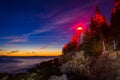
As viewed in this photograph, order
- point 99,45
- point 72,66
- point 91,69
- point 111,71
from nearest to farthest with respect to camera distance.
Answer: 1. point 111,71
2. point 91,69
3. point 72,66
4. point 99,45

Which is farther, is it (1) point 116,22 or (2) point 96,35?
(2) point 96,35

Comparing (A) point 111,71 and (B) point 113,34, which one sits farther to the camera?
(B) point 113,34

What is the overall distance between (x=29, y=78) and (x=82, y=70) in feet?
33.4

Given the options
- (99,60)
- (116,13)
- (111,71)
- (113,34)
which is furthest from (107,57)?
(116,13)

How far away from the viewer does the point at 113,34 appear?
147 feet

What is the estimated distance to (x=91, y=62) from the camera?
37.4 metres

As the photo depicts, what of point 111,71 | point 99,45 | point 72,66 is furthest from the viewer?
point 99,45

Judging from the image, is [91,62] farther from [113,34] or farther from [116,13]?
[116,13]

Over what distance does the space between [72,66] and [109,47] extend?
935 cm

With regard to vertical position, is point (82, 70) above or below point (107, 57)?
below

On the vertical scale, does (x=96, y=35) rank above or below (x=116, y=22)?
below

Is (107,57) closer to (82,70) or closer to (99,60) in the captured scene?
(99,60)

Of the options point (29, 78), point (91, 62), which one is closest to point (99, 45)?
point (91, 62)

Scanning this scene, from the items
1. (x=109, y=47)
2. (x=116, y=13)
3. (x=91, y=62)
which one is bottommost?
(x=91, y=62)
